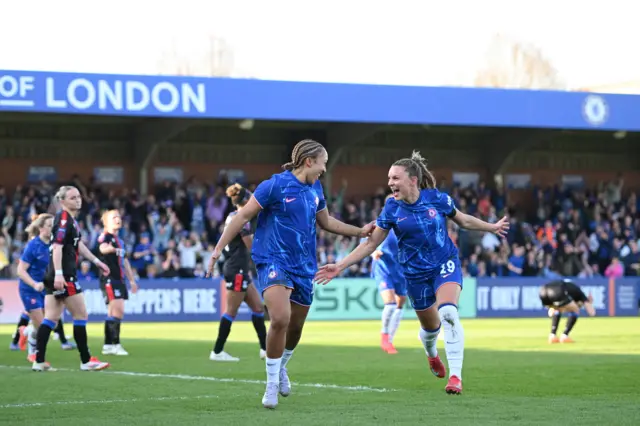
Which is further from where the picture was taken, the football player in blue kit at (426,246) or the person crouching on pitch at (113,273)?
the person crouching on pitch at (113,273)

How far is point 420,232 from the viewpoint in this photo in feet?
36.4

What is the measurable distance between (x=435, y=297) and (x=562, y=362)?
4.62 meters

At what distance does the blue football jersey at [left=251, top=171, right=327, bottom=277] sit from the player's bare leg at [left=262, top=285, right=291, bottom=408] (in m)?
0.24

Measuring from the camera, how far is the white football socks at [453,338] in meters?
10.9

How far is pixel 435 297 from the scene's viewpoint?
11219mm

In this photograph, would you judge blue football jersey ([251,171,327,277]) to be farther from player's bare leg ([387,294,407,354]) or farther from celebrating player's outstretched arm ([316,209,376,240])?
player's bare leg ([387,294,407,354])

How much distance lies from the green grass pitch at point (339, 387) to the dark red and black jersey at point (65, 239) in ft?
3.98

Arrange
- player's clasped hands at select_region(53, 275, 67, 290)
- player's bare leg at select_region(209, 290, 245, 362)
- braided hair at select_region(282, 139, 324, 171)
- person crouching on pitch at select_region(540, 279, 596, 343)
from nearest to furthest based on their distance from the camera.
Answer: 1. braided hair at select_region(282, 139, 324, 171)
2. player's clasped hands at select_region(53, 275, 67, 290)
3. player's bare leg at select_region(209, 290, 245, 362)
4. person crouching on pitch at select_region(540, 279, 596, 343)

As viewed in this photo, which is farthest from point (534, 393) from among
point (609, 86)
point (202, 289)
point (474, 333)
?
point (609, 86)

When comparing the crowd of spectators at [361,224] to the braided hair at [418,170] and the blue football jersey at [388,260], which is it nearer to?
the blue football jersey at [388,260]

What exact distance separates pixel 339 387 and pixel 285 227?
2.52m

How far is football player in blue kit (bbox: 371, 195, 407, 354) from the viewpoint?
17328 millimetres

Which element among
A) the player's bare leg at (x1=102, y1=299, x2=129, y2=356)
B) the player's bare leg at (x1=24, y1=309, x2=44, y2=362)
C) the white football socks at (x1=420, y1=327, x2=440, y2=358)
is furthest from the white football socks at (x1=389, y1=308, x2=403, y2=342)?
the white football socks at (x1=420, y1=327, x2=440, y2=358)

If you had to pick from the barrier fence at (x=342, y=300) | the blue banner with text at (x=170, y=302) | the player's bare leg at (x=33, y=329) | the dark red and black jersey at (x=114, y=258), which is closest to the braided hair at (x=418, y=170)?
the dark red and black jersey at (x=114, y=258)
